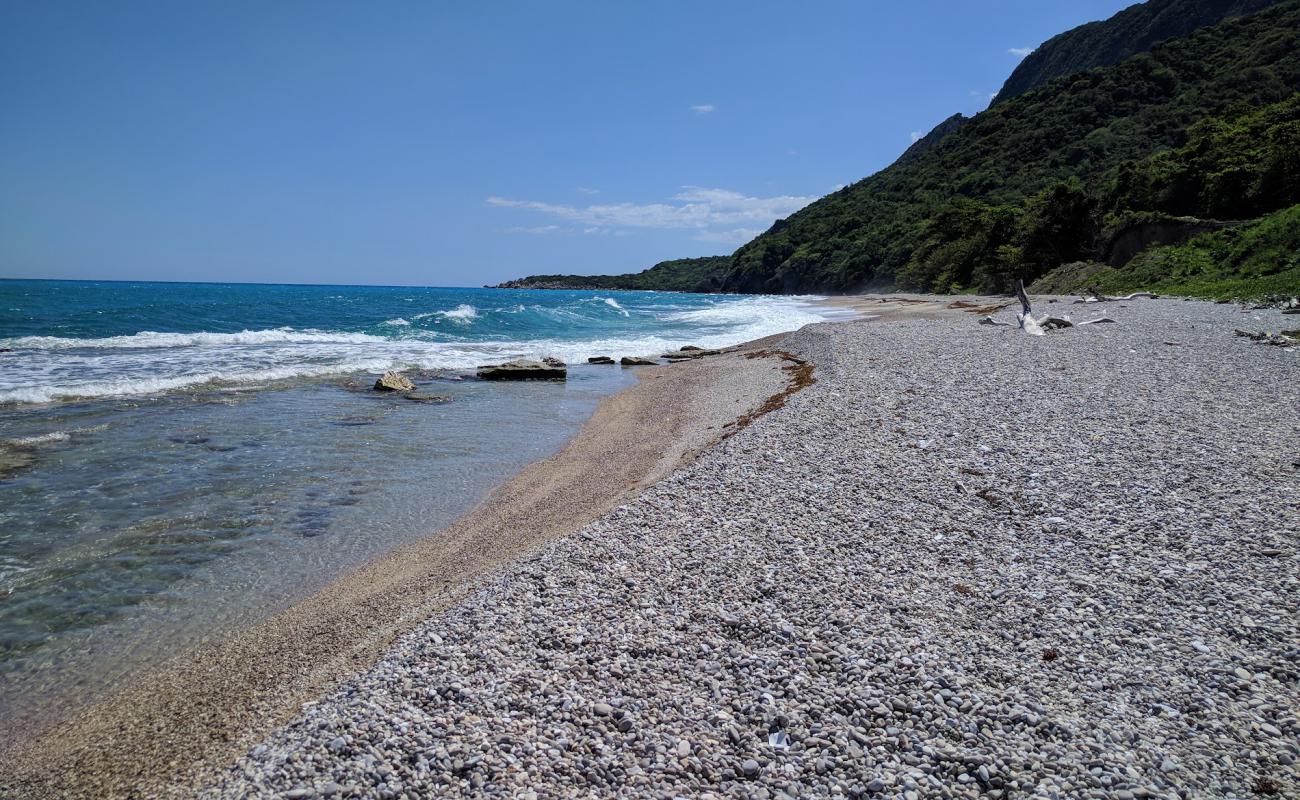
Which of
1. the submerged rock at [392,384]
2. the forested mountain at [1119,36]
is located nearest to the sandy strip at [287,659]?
the submerged rock at [392,384]

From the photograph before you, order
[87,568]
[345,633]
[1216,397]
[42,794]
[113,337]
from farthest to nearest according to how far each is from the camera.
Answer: [113,337] → [1216,397] → [87,568] → [345,633] → [42,794]

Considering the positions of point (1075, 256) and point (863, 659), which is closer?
point (863, 659)

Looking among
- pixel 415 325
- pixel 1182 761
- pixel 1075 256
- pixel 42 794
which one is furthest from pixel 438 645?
pixel 1075 256

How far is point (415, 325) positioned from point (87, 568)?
35.4 m

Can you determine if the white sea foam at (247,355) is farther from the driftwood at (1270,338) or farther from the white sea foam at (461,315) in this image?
the driftwood at (1270,338)

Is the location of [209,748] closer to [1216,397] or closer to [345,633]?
[345,633]

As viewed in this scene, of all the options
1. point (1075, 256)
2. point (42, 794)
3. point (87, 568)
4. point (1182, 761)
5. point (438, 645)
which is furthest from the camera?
point (1075, 256)

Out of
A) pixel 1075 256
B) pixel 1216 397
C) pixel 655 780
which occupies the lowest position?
pixel 655 780

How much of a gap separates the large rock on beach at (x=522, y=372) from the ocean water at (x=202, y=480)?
2.05 ft

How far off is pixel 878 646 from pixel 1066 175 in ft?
286

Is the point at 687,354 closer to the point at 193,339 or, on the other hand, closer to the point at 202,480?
the point at 202,480

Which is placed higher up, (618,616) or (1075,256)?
(1075,256)

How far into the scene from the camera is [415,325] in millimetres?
39875

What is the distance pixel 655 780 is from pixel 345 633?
3.24 m
